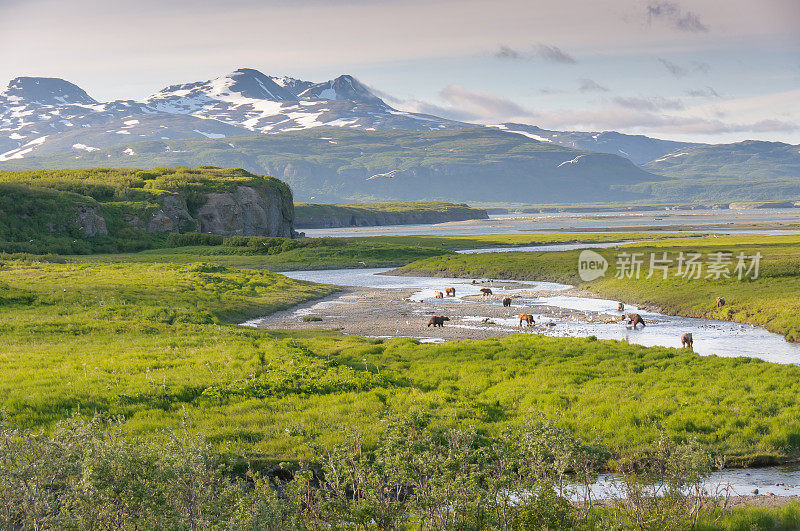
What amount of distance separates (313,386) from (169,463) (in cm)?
1226

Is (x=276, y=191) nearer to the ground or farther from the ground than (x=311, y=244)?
farther from the ground

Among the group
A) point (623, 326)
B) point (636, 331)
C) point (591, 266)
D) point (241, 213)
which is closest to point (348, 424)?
point (636, 331)

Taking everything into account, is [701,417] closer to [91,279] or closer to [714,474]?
[714,474]

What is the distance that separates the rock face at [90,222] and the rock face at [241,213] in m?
25.9

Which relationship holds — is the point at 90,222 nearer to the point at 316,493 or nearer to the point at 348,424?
the point at 348,424

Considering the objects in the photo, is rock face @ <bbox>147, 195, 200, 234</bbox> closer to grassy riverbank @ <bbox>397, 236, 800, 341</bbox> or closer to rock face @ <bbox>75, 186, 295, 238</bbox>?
rock face @ <bbox>75, 186, 295, 238</bbox>

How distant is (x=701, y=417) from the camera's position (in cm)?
2014

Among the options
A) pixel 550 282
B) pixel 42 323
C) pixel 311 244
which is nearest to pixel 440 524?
pixel 42 323

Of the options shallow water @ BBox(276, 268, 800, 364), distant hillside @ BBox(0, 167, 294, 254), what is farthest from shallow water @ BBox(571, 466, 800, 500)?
distant hillside @ BBox(0, 167, 294, 254)

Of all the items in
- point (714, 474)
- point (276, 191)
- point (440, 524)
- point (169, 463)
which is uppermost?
point (276, 191)

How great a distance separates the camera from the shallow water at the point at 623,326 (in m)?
34.3

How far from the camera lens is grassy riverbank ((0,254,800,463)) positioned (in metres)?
19.2

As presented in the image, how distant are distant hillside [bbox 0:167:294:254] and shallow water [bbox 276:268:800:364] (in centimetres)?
5397

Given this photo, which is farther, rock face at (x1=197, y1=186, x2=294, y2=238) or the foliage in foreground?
rock face at (x1=197, y1=186, x2=294, y2=238)
